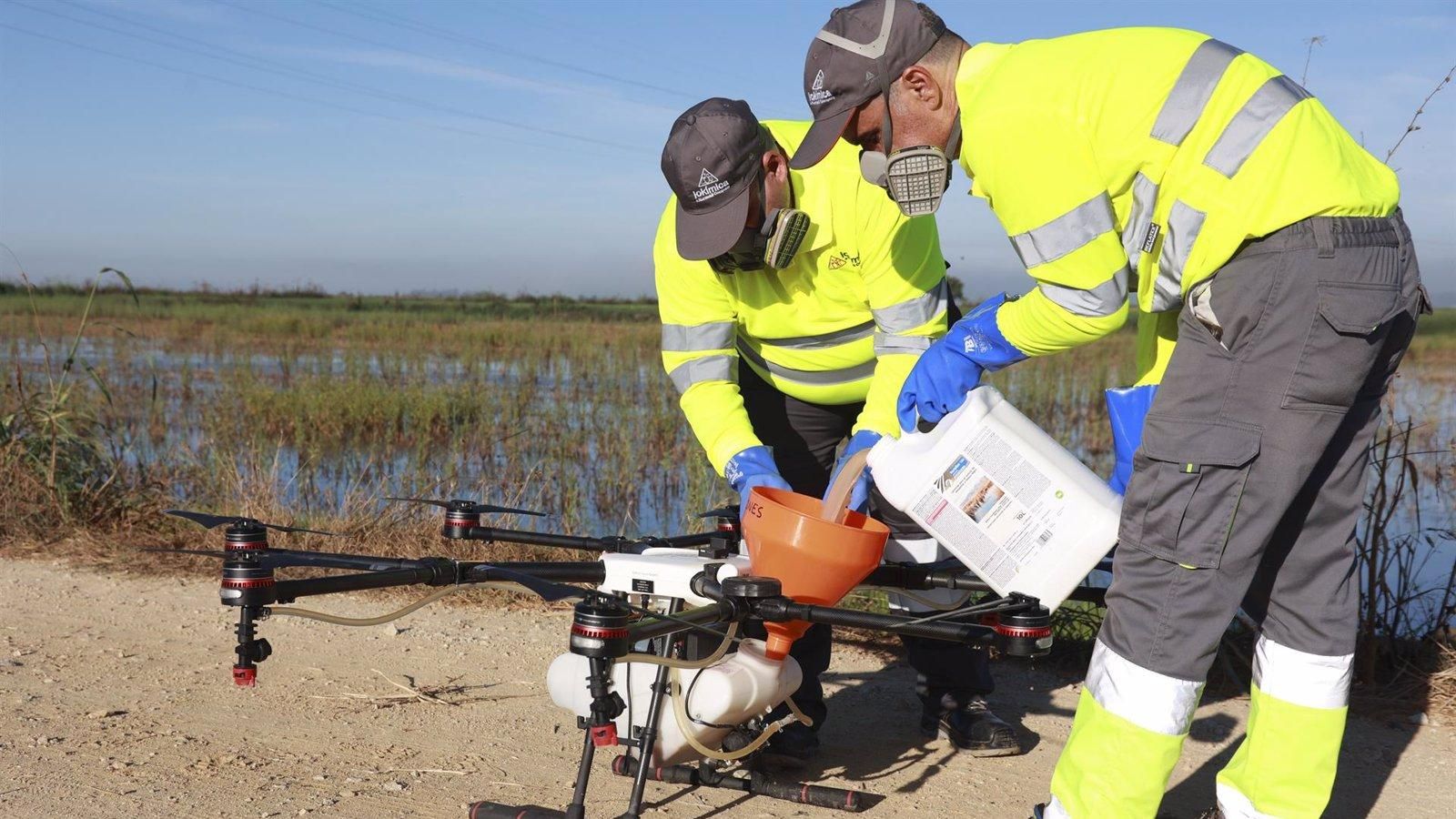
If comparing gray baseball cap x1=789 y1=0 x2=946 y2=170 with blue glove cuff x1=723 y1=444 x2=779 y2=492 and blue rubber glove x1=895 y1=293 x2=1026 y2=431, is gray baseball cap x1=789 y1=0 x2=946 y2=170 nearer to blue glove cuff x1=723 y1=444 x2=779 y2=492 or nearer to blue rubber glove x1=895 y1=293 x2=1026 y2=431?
blue rubber glove x1=895 y1=293 x2=1026 y2=431

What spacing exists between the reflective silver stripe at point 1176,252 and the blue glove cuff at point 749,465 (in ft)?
4.08

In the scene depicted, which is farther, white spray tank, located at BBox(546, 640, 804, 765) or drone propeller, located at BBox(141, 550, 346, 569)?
white spray tank, located at BBox(546, 640, 804, 765)

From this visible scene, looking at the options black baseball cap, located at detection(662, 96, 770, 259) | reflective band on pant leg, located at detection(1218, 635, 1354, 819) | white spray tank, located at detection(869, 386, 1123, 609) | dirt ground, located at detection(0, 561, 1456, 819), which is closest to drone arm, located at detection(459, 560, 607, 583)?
dirt ground, located at detection(0, 561, 1456, 819)

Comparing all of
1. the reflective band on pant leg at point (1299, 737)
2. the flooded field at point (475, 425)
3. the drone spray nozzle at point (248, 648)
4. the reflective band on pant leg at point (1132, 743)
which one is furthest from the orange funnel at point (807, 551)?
the flooded field at point (475, 425)

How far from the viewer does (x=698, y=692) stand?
3012mm

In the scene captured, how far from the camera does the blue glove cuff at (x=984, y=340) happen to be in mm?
2729

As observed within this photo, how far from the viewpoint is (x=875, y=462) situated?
3.10 m

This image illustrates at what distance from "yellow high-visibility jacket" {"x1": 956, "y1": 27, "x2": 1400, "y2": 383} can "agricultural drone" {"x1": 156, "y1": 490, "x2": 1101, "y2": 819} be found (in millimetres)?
729

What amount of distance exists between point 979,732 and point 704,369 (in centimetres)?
137

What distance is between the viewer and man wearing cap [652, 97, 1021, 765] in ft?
11.1

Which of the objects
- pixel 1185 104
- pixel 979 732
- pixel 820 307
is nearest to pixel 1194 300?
pixel 1185 104

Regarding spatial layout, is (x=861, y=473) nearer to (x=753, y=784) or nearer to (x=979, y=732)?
(x=753, y=784)

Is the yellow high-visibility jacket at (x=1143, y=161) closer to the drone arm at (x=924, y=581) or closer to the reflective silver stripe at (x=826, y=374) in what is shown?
the drone arm at (x=924, y=581)

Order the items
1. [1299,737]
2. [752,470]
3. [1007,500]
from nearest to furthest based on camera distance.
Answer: [1299,737] → [1007,500] → [752,470]
